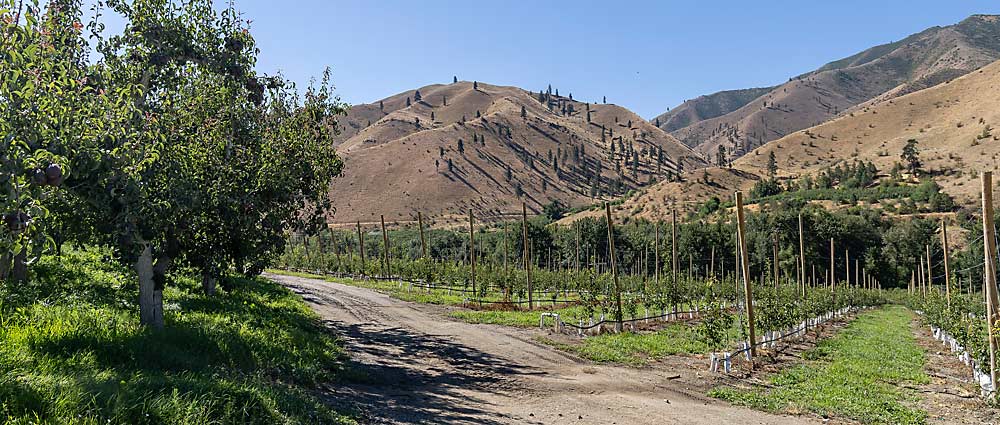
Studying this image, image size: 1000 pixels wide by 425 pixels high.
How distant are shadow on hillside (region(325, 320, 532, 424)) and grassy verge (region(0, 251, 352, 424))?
87cm

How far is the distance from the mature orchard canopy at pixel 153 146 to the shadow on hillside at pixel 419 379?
12.8 ft

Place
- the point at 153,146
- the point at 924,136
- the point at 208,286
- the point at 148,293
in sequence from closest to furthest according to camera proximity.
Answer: the point at 153,146, the point at 148,293, the point at 208,286, the point at 924,136

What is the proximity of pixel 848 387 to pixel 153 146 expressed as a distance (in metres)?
17.0

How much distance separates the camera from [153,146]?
7.72 meters

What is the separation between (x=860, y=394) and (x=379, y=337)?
1446 centimetres

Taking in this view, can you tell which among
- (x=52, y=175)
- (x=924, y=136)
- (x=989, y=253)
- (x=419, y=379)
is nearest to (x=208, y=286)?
(x=419, y=379)

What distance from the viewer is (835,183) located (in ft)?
413

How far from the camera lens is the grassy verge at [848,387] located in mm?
12617

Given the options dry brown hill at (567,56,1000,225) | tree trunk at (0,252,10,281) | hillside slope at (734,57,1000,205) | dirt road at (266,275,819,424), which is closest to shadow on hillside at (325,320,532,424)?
dirt road at (266,275,819,424)

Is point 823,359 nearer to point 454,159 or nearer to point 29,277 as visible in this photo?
point 29,277

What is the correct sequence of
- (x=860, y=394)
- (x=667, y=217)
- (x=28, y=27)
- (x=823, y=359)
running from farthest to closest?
1. (x=667, y=217)
2. (x=823, y=359)
3. (x=860, y=394)
4. (x=28, y=27)

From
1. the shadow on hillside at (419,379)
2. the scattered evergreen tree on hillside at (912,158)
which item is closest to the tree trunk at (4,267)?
the shadow on hillside at (419,379)

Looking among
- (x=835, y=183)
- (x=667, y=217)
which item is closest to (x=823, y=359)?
(x=667, y=217)

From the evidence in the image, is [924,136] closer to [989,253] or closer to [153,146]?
[989,253]
